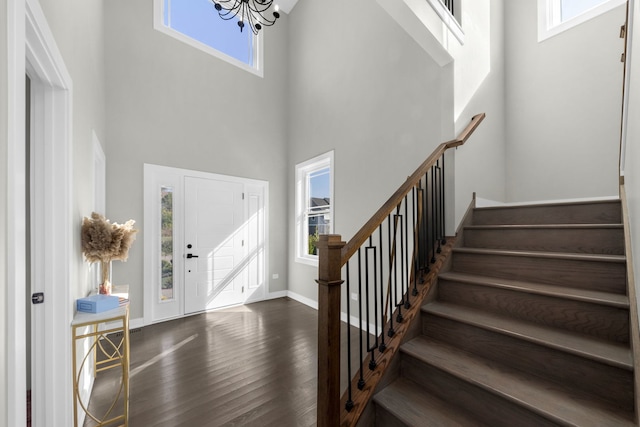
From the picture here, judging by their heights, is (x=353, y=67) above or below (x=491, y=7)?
below

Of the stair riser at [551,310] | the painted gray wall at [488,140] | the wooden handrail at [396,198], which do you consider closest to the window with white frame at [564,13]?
the painted gray wall at [488,140]

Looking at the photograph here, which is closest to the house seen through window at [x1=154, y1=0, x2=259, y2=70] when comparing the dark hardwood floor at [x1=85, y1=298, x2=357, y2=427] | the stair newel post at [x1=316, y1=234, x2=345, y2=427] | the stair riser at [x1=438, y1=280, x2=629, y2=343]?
the dark hardwood floor at [x1=85, y1=298, x2=357, y2=427]

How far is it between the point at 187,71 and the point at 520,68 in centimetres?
439

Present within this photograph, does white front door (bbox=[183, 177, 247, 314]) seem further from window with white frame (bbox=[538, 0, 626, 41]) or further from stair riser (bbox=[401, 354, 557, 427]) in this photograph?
Result: window with white frame (bbox=[538, 0, 626, 41])

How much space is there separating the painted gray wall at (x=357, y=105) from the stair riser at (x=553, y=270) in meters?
1.26

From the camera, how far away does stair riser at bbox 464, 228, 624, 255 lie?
1941 mm

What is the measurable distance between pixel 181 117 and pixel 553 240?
4525 millimetres

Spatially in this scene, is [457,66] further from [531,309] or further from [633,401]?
[633,401]

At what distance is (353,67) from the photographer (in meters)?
3.95

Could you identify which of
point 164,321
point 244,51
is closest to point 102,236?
point 164,321

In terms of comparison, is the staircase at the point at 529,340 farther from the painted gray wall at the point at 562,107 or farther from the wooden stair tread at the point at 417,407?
the painted gray wall at the point at 562,107

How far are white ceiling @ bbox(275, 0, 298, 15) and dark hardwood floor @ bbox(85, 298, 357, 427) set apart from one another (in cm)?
537

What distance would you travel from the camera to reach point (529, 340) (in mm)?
1530

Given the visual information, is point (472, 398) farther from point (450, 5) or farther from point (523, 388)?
point (450, 5)
